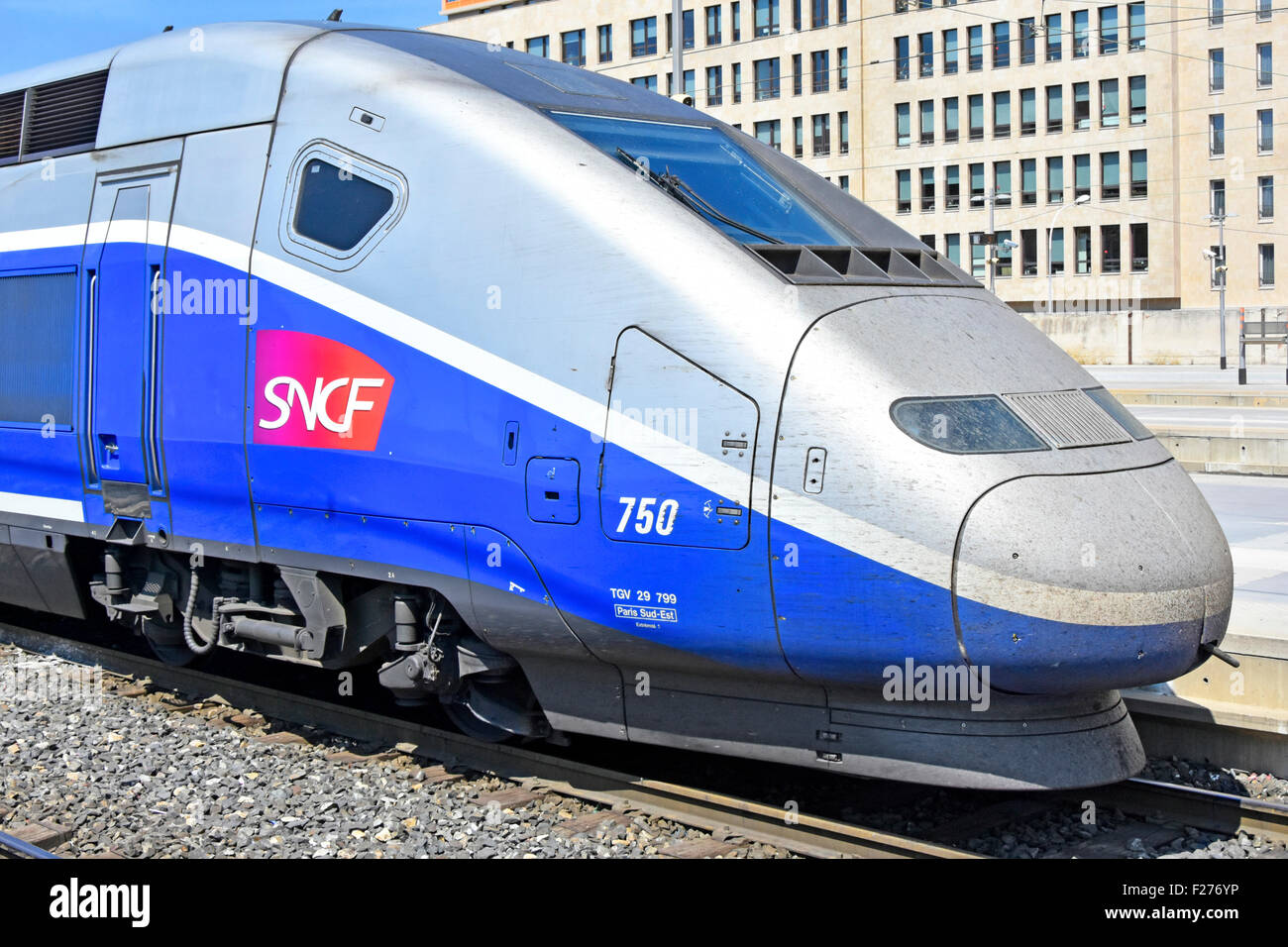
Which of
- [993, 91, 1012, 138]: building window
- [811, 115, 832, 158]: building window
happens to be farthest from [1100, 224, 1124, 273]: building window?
[811, 115, 832, 158]: building window

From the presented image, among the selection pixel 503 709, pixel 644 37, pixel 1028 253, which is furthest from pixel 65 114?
pixel 644 37

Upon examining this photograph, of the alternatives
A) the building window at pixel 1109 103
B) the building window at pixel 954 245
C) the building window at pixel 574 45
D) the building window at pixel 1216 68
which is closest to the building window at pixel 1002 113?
the building window at pixel 1109 103

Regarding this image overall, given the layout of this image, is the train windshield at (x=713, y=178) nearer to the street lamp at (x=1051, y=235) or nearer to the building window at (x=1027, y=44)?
the street lamp at (x=1051, y=235)

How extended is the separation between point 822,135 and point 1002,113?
8.39 m

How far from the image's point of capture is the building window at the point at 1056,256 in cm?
6053

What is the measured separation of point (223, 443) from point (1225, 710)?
522cm

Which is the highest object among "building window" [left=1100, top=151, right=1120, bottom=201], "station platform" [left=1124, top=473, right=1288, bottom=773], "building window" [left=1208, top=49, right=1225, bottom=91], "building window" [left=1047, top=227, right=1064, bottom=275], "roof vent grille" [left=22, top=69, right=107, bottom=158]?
"building window" [left=1208, top=49, right=1225, bottom=91]

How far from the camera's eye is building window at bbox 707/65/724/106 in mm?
65500

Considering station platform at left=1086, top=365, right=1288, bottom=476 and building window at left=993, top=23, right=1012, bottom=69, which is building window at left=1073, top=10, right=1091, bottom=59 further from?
station platform at left=1086, top=365, right=1288, bottom=476

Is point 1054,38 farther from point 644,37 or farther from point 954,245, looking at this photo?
point 644,37

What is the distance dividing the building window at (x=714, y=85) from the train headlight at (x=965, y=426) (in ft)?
204

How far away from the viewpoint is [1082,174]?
5962 cm

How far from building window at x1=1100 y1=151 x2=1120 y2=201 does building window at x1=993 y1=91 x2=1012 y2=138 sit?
13.6 feet
